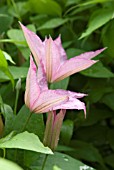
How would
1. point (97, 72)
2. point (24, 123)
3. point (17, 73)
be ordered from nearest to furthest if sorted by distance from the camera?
point (24, 123) < point (17, 73) < point (97, 72)

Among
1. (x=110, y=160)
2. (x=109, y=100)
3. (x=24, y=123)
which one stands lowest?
(x=110, y=160)

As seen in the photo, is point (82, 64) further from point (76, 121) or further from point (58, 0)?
point (58, 0)

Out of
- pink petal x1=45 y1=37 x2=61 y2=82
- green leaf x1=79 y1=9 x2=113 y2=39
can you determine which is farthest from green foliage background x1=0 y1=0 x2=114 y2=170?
pink petal x1=45 y1=37 x2=61 y2=82

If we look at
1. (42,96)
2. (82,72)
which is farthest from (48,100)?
(82,72)

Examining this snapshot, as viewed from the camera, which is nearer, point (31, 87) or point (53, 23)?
point (31, 87)

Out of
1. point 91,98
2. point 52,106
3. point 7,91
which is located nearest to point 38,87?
point 52,106

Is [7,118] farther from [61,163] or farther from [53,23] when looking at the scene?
[53,23]

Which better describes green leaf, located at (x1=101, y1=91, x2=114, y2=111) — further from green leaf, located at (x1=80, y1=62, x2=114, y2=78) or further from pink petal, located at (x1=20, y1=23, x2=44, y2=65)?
pink petal, located at (x1=20, y1=23, x2=44, y2=65)
